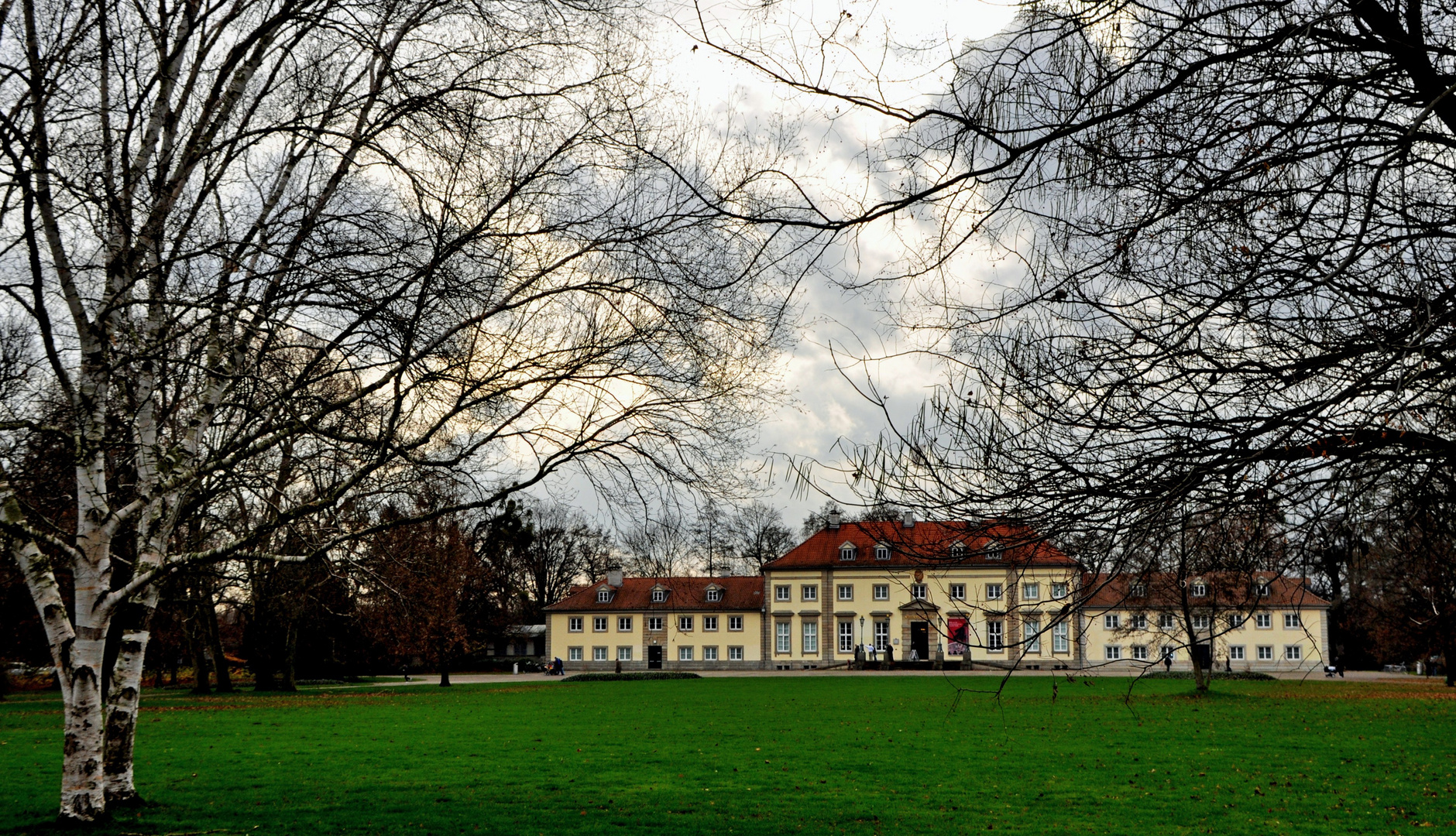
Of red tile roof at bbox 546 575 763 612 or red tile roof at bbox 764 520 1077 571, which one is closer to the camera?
red tile roof at bbox 764 520 1077 571

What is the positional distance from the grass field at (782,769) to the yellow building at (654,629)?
43.5 metres

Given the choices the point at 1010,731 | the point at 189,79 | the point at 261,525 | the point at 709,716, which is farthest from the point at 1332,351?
the point at 709,716

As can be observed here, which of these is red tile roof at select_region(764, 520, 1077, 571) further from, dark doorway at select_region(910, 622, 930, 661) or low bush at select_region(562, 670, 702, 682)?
dark doorway at select_region(910, 622, 930, 661)

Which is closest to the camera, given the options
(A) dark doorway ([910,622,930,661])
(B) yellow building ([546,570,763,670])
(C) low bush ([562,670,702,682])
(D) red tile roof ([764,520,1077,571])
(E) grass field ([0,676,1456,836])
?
(D) red tile roof ([764,520,1077,571])

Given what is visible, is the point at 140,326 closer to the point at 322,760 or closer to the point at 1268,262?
the point at 1268,262

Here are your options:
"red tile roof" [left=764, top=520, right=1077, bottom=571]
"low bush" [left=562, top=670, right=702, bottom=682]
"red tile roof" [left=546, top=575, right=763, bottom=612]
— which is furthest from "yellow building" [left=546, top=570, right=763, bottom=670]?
"red tile roof" [left=764, top=520, right=1077, bottom=571]

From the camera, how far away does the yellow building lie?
7169 cm

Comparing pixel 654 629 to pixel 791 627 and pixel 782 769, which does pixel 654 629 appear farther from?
pixel 782 769

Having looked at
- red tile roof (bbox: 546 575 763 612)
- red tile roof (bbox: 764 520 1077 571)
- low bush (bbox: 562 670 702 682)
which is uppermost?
red tile roof (bbox: 764 520 1077 571)

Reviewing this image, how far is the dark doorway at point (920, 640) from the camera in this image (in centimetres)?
6588

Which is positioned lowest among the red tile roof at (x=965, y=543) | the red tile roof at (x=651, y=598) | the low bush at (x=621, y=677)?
the low bush at (x=621, y=677)

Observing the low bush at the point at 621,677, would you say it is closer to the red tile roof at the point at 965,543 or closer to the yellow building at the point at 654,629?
the yellow building at the point at 654,629

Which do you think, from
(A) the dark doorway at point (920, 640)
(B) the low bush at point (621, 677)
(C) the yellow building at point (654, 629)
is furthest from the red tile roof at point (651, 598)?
(B) the low bush at point (621, 677)

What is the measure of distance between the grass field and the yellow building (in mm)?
43539
